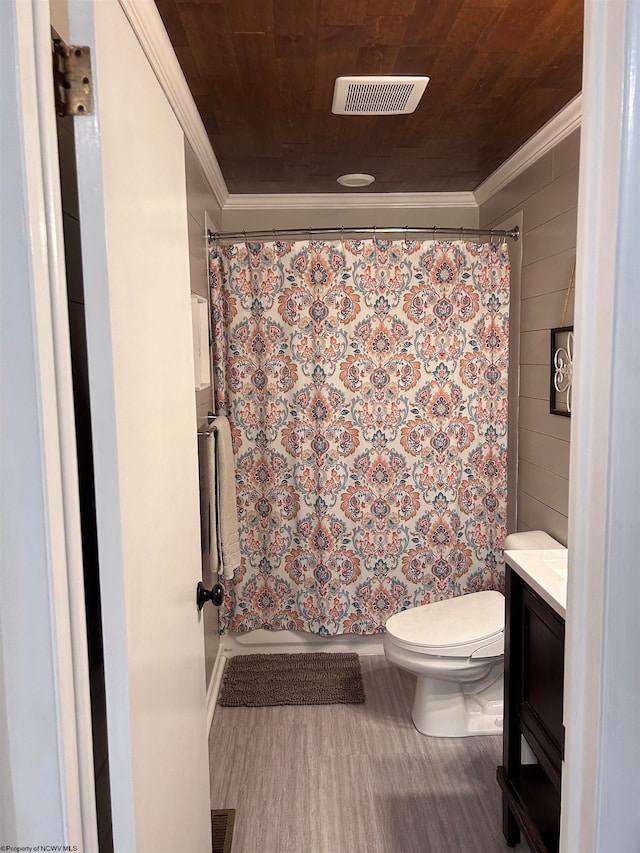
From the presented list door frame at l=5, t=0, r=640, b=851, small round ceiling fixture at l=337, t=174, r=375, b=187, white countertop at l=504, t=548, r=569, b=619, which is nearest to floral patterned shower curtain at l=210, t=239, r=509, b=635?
small round ceiling fixture at l=337, t=174, r=375, b=187

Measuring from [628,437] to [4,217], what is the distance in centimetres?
84

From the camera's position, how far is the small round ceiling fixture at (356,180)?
3061 mm

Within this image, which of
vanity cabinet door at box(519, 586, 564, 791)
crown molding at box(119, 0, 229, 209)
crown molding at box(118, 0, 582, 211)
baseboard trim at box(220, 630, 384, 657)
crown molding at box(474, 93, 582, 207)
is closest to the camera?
crown molding at box(119, 0, 229, 209)

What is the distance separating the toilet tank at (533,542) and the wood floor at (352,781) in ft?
2.64

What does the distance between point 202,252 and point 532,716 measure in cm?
220

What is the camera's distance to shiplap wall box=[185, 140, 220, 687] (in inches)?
95.2

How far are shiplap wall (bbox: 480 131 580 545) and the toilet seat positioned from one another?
16.9 inches

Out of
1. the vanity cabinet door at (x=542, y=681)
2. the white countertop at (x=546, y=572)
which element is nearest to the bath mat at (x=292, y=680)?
the vanity cabinet door at (x=542, y=681)

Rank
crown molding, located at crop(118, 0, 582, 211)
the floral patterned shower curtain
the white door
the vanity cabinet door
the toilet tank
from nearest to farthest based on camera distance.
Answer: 1. the white door
2. crown molding, located at crop(118, 0, 582, 211)
3. the vanity cabinet door
4. the toilet tank
5. the floral patterned shower curtain

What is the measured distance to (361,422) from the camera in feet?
10.2

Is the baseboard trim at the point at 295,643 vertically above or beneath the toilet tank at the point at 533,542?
beneath

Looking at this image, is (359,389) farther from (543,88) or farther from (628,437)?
(628,437)

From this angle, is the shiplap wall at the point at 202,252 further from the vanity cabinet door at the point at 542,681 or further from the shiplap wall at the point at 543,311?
the shiplap wall at the point at 543,311

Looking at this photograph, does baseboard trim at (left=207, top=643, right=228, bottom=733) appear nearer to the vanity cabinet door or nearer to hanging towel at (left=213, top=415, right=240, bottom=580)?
hanging towel at (left=213, top=415, right=240, bottom=580)
